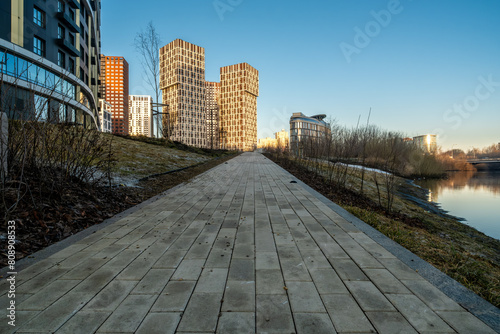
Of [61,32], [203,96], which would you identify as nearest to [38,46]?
[61,32]

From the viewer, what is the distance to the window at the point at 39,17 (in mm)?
26531

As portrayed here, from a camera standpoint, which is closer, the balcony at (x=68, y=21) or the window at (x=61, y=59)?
the balcony at (x=68, y=21)

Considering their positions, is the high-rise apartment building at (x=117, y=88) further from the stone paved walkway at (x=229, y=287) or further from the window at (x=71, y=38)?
the stone paved walkway at (x=229, y=287)

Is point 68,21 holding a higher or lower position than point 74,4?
lower

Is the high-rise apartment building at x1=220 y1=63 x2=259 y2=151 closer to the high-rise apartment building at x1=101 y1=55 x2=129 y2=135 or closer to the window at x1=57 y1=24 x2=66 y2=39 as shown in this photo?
the high-rise apartment building at x1=101 y1=55 x2=129 y2=135

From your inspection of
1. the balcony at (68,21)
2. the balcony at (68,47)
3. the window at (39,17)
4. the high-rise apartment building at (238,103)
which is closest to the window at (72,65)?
the balcony at (68,47)

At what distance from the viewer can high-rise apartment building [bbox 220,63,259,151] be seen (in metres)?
134

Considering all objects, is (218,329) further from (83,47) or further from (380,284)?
(83,47)

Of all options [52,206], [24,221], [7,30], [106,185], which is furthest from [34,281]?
[7,30]

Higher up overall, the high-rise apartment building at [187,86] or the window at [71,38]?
the high-rise apartment building at [187,86]

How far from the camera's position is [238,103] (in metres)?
135

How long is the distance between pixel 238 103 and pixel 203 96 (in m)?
19.6

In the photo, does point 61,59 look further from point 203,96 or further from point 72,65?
point 203,96

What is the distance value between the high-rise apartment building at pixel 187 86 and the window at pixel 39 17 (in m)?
81.3
